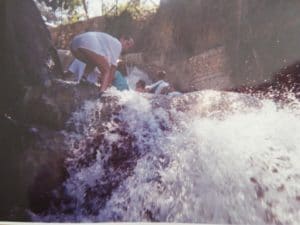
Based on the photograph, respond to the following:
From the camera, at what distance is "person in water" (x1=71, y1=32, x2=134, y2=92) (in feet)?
5.84

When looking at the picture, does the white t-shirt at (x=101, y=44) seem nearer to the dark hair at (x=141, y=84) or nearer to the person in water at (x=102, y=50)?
the person in water at (x=102, y=50)

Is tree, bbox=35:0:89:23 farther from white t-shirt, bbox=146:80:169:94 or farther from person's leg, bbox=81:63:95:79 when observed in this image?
white t-shirt, bbox=146:80:169:94

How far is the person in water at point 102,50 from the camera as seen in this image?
1779 mm

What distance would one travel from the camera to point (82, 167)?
1.70 metres

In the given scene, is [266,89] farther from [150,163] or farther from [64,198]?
[64,198]

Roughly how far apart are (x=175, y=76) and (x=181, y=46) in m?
0.12

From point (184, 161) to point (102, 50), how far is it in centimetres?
53

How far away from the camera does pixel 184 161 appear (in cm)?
170

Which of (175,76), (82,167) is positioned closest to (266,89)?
(175,76)

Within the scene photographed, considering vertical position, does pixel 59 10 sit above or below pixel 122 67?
above

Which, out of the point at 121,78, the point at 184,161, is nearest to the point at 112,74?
the point at 121,78

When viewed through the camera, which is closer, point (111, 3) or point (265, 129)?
point (265, 129)

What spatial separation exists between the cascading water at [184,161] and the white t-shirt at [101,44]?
151 mm

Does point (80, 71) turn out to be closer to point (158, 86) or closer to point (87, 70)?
point (87, 70)
